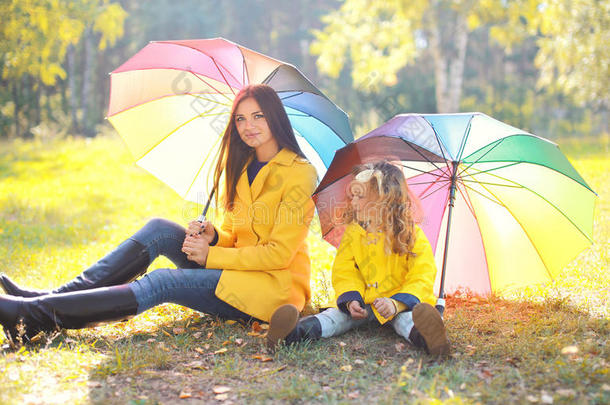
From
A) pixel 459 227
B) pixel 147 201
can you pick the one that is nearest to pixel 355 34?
pixel 147 201

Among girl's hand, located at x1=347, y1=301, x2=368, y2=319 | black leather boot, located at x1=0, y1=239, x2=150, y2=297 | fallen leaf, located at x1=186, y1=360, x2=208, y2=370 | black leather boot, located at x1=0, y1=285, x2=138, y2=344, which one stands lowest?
fallen leaf, located at x1=186, y1=360, x2=208, y2=370

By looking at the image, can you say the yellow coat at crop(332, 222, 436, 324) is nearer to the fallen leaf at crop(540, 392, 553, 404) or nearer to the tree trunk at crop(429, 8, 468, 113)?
the fallen leaf at crop(540, 392, 553, 404)

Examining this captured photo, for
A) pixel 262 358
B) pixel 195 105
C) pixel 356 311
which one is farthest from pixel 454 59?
pixel 262 358

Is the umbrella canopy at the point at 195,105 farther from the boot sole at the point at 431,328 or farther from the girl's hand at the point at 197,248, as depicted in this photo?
the boot sole at the point at 431,328

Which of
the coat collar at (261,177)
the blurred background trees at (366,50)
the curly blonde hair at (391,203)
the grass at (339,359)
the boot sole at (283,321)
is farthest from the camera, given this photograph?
the blurred background trees at (366,50)

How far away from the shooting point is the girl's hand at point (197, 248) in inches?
125

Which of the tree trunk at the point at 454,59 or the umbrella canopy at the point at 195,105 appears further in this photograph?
the tree trunk at the point at 454,59

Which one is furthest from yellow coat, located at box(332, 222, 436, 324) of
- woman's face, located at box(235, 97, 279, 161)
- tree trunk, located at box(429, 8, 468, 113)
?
tree trunk, located at box(429, 8, 468, 113)

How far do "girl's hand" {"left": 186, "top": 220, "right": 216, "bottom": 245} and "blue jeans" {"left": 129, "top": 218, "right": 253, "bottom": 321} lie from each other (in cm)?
19

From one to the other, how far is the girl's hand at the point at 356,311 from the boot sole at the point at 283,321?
0.34 metres

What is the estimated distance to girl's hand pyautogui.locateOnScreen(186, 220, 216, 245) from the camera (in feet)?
10.6

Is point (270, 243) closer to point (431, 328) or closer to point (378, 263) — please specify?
point (378, 263)

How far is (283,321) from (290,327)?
0.19 ft

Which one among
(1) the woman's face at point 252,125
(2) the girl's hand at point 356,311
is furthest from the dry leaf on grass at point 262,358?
(1) the woman's face at point 252,125
